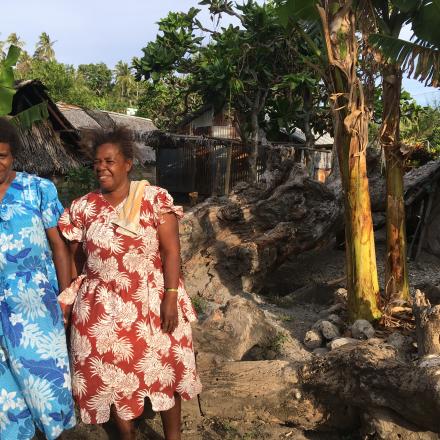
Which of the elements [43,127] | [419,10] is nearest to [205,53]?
[43,127]

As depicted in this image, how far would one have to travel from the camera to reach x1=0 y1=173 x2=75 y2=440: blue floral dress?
2.14 metres

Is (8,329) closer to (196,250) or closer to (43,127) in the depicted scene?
(196,250)

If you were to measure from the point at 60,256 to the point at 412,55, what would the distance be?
11.5ft

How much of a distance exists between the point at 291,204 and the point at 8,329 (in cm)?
432

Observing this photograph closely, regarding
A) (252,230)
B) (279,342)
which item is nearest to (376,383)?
(279,342)

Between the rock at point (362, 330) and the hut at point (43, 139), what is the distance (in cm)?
827

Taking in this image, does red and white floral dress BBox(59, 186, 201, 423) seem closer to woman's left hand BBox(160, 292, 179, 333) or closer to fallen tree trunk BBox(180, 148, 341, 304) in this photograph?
woman's left hand BBox(160, 292, 179, 333)

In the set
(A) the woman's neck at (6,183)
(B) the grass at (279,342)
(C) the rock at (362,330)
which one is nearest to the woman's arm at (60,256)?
(A) the woman's neck at (6,183)

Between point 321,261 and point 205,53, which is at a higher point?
point 205,53

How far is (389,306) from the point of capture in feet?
14.3

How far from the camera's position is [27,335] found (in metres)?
2.15

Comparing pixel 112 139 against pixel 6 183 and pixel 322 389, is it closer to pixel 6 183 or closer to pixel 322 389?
pixel 6 183

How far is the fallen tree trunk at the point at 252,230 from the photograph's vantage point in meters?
5.67

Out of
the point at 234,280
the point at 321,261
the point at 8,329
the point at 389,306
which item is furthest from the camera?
the point at 321,261
